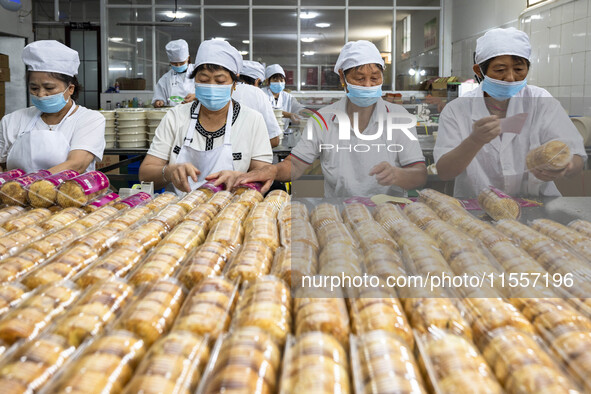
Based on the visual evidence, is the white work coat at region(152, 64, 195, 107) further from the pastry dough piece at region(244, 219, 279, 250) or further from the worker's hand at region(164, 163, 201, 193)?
the pastry dough piece at region(244, 219, 279, 250)

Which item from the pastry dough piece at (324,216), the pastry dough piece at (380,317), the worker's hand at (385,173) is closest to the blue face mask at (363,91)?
the pastry dough piece at (324,216)

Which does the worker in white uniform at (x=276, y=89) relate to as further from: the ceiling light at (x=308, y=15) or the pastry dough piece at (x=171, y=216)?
the pastry dough piece at (x=171, y=216)

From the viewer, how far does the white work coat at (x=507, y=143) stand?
4.65ft

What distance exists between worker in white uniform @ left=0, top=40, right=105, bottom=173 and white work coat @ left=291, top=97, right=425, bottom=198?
1.76 m

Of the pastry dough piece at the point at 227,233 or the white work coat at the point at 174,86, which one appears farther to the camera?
the white work coat at the point at 174,86

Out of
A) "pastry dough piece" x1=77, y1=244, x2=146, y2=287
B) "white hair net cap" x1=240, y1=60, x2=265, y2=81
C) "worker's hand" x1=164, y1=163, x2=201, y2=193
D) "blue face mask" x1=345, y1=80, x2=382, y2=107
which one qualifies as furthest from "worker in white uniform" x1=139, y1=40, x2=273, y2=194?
"white hair net cap" x1=240, y1=60, x2=265, y2=81

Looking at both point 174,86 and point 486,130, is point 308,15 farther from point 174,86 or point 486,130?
point 486,130

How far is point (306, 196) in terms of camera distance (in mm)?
1659

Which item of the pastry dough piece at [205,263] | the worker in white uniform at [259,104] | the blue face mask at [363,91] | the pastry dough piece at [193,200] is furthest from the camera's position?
the worker in white uniform at [259,104]

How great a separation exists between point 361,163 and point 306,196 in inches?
9.7

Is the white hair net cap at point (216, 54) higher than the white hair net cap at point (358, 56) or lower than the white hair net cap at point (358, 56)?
higher

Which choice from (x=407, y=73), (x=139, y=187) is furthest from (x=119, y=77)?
(x=139, y=187)

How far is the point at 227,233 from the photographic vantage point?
5.20 feet

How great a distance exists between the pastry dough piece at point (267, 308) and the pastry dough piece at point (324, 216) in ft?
1.48
